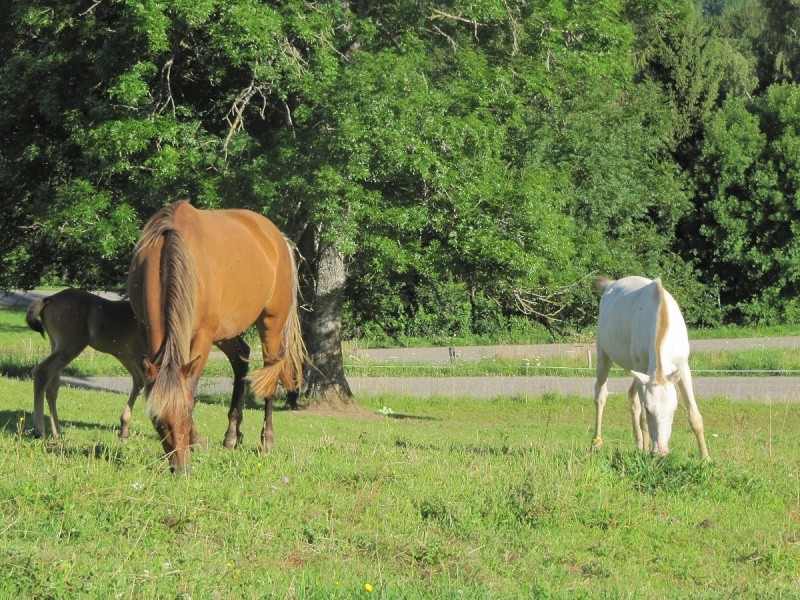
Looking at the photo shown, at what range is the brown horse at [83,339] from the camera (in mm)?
11391

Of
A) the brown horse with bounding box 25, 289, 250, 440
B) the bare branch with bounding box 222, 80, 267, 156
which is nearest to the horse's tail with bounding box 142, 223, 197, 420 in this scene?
the brown horse with bounding box 25, 289, 250, 440

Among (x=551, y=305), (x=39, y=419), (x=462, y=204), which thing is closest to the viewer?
(x=39, y=419)

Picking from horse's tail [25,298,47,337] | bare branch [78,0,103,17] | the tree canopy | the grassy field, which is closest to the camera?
the grassy field

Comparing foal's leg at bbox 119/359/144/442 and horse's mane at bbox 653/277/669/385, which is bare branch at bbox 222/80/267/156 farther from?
horse's mane at bbox 653/277/669/385

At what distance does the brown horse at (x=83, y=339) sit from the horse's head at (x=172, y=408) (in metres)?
3.06

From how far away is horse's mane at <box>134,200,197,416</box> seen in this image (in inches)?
318

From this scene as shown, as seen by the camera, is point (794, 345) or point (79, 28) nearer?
point (79, 28)

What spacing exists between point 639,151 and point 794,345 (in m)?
8.78

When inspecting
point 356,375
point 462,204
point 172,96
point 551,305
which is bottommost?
point 356,375

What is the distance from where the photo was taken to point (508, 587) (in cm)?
619

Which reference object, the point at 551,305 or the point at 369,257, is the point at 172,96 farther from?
the point at 551,305

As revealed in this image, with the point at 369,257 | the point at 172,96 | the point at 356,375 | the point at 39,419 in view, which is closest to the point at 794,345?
the point at 356,375

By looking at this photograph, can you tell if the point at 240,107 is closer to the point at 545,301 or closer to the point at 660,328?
the point at 545,301

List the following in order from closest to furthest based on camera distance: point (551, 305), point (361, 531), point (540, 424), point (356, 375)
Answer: point (361, 531) → point (540, 424) → point (551, 305) → point (356, 375)
